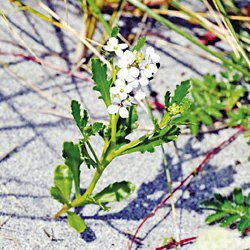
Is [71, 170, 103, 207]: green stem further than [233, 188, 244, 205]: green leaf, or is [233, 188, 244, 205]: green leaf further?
[233, 188, 244, 205]: green leaf

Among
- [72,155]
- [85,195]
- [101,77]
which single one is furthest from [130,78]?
[85,195]

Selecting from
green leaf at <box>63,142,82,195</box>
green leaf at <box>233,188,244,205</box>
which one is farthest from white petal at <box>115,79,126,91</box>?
green leaf at <box>233,188,244,205</box>

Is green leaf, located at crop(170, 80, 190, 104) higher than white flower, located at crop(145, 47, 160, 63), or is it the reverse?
white flower, located at crop(145, 47, 160, 63)

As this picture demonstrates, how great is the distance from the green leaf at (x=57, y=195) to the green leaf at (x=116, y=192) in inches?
3.2

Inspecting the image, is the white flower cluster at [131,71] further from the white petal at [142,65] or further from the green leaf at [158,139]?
the green leaf at [158,139]

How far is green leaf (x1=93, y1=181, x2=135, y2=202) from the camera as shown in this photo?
4.36ft

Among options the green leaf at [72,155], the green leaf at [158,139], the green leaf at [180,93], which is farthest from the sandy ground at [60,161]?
the green leaf at [180,93]

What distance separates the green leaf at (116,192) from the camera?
1329mm

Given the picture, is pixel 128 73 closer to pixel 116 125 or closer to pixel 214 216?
pixel 116 125

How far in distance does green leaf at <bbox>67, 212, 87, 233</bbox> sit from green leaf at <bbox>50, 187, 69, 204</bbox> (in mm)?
38

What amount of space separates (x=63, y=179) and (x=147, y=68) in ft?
1.49

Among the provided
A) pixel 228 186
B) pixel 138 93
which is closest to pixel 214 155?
pixel 228 186

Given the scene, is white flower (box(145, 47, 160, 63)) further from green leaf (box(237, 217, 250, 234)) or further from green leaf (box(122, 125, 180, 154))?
green leaf (box(237, 217, 250, 234))

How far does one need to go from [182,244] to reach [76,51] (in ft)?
2.55
